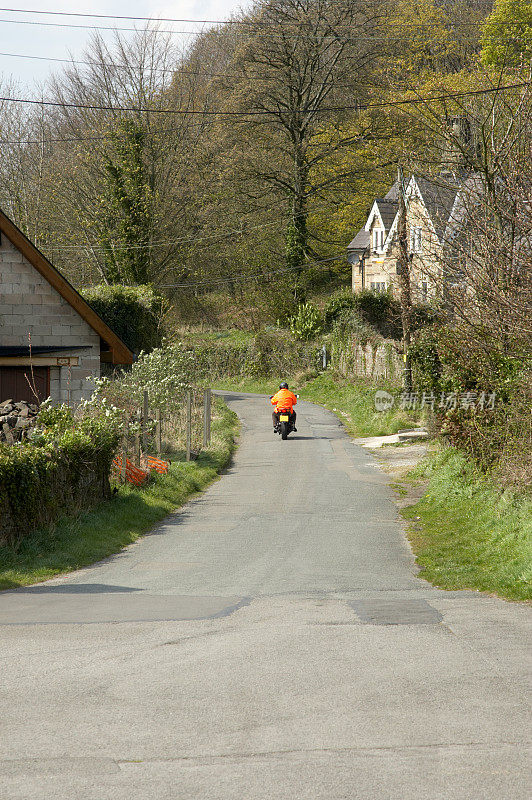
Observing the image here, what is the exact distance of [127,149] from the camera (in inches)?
1591

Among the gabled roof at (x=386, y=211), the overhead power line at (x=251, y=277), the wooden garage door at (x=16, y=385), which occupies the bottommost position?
the wooden garage door at (x=16, y=385)

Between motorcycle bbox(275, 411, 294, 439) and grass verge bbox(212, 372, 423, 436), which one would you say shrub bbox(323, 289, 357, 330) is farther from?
motorcycle bbox(275, 411, 294, 439)

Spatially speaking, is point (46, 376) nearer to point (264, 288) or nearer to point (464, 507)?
point (464, 507)

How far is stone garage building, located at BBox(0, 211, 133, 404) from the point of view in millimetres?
20625

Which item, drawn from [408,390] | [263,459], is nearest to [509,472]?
[263,459]

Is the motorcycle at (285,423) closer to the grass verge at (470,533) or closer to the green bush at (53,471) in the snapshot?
the grass verge at (470,533)

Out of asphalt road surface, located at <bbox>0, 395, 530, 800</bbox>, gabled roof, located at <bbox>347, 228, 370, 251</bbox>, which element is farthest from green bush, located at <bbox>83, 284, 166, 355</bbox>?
gabled roof, located at <bbox>347, 228, 370, 251</bbox>

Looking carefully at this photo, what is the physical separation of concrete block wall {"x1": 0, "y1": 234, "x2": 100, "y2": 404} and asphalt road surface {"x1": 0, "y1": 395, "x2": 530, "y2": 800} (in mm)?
10522

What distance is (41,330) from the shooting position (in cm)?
2095

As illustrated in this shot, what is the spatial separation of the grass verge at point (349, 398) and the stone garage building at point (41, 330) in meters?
11.5

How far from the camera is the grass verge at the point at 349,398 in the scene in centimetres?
2914

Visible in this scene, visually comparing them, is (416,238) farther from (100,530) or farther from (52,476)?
(52,476)

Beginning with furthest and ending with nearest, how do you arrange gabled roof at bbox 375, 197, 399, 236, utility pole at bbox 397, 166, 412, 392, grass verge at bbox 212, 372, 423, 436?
gabled roof at bbox 375, 197, 399, 236, grass verge at bbox 212, 372, 423, 436, utility pole at bbox 397, 166, 412, 392

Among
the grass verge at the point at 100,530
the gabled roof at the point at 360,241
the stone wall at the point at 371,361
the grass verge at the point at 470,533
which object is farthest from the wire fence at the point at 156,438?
the gabled roof at the point at 360,241
